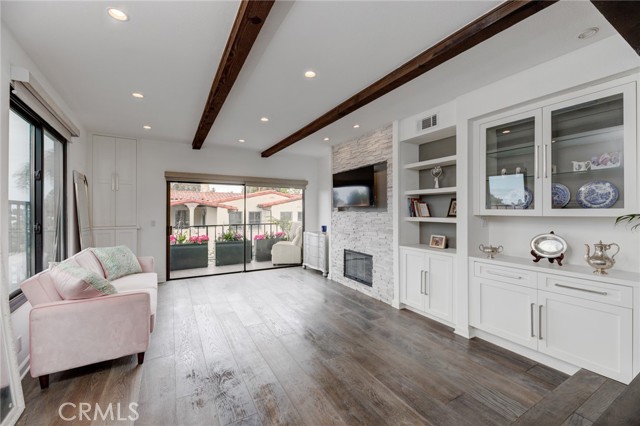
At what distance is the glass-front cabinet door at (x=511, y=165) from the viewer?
251 centimetres

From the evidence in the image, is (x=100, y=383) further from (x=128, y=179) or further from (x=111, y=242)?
(x=128, y=179)

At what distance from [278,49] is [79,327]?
2609 millimetres

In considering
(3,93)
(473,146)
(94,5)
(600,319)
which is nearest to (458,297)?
(600,319)

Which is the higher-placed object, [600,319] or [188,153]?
[188,153]

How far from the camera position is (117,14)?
179cm

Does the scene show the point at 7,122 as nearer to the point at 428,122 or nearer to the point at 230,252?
the point at 428,122

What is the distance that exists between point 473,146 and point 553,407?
2368 mm

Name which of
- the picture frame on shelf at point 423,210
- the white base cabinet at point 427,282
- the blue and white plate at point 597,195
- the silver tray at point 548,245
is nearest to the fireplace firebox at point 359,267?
the white base cabinet at point 427,282

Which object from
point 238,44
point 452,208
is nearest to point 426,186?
point 452,208

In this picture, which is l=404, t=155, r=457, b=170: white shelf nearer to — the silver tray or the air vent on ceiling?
the air vent on ceiling

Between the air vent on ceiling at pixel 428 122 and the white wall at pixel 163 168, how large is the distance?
3.50 metres

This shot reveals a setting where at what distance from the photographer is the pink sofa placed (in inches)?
78.1

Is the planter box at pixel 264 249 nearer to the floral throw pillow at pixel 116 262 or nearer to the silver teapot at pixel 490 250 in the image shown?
the floral throw pillow at pixel 116 262

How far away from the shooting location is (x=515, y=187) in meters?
2.68
